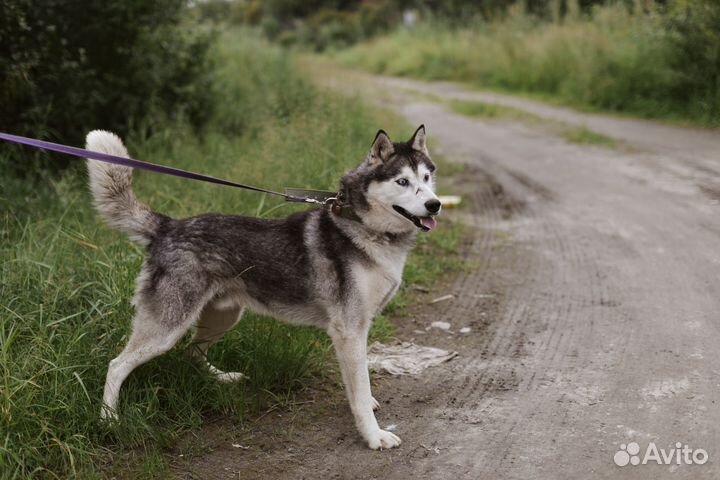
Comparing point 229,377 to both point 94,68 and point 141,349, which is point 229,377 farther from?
point 94,68

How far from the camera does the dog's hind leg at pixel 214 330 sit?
4.36 m

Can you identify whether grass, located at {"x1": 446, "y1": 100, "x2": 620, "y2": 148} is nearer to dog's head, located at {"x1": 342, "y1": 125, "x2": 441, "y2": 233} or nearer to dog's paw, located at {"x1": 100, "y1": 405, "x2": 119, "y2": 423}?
dog's head, located at {"x1": 342, "y1": 125, "x2": 441, "y2": 233}

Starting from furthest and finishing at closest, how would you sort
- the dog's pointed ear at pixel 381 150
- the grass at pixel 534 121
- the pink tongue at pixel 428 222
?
the grass at pixel 534 121 → the dog's pointed ear at pixel 381 150 → the pink tongue at pixel 428 222

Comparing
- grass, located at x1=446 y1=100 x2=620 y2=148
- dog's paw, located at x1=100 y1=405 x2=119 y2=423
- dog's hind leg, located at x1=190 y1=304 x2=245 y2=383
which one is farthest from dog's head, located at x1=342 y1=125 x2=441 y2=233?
grass, located at x1=446 y1=100 x2=620 y2=148

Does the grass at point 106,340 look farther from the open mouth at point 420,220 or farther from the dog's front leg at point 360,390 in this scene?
the open mouth at point 420,220

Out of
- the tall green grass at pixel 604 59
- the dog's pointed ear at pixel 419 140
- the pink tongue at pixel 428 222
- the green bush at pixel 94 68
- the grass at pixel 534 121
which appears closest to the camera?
the pink tongue at pixel 428 222

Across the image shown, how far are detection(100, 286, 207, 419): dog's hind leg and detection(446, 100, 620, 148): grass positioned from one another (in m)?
8.39

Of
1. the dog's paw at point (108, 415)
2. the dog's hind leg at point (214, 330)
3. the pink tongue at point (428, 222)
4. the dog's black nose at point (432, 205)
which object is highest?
the dog's black nose at point (432, 205)

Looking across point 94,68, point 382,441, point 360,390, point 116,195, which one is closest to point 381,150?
point 360,390

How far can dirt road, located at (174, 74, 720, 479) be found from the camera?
370 cm

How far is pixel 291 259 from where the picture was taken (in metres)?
4.08

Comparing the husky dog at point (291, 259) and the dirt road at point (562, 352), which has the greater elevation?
the husky dog at point (291, 259)

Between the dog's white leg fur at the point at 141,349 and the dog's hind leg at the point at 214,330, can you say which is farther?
the dog's hind leg at the point at 214,330

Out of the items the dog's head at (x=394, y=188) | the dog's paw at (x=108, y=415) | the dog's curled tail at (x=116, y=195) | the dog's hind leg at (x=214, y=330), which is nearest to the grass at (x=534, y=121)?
the dog's head at (x=394, y=188)
